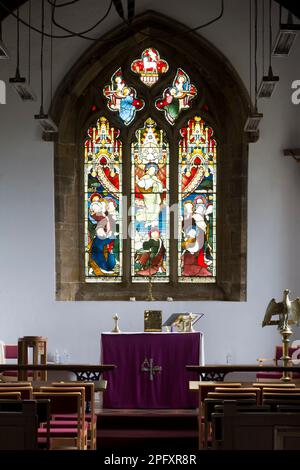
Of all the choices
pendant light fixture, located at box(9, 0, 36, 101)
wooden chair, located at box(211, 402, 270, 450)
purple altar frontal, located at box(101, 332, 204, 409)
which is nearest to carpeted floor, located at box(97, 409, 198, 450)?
purple altar frontal, located at box(101, 332, 204, 409)

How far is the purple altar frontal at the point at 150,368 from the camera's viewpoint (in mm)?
10812

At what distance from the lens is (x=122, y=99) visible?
1370 centimetres

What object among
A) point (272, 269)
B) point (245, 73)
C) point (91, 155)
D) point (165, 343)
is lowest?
point (165, 343)

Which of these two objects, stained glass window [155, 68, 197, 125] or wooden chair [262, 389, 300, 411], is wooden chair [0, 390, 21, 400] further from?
stained glass window [155, 68, 197, 125]

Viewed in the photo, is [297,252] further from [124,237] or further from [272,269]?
[124,237]

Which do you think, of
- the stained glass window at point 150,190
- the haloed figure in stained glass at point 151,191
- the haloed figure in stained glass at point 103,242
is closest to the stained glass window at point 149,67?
the stained glass window at point 150,190

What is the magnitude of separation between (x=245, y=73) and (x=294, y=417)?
770 centimetres

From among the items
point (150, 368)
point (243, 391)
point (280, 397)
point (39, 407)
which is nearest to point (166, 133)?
point (150, 368)

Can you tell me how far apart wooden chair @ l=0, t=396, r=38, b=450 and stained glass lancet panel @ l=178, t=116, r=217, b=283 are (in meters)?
7.53

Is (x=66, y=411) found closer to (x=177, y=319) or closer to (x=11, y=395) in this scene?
(x=11, y=395)

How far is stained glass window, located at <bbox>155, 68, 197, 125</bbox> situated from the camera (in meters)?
13.7

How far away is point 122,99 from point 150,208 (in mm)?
1715

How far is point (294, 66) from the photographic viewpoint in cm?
1284
